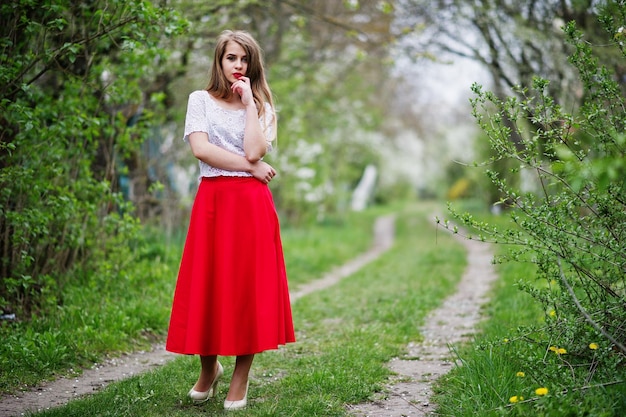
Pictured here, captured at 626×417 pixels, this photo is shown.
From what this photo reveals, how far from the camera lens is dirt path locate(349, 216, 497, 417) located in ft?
11.3

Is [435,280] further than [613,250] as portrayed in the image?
Yes

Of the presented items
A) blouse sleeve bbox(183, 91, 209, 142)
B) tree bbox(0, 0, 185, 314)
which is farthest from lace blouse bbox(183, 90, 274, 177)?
tree bbox(0, 0, 185, 314)

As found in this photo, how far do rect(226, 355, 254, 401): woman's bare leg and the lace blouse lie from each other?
1.03 m

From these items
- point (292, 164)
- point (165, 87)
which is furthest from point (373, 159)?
point (165, 87)

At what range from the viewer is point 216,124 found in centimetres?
341

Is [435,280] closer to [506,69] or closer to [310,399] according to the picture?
[310,399]

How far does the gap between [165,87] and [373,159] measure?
19.9 m

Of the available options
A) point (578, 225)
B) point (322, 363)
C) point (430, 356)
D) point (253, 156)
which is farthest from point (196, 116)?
point (430, 356)

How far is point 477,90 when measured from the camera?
333 cm

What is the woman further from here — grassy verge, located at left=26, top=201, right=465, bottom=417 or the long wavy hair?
grassy verge, located at left=26, top=201, right=465, bottom=417

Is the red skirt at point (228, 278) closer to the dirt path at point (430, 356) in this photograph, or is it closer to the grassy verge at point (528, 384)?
the dirt path at point (430, 356)

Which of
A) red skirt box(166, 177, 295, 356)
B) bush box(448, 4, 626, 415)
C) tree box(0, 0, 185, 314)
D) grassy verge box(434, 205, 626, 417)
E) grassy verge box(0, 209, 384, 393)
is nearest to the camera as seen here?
grassy verge box(434, 205, 626, 417)

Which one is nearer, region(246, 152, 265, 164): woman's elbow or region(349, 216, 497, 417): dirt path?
region(246, 152, 265, 164): woman's elbow

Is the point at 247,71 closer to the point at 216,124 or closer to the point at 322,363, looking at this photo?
the point at 216,124
